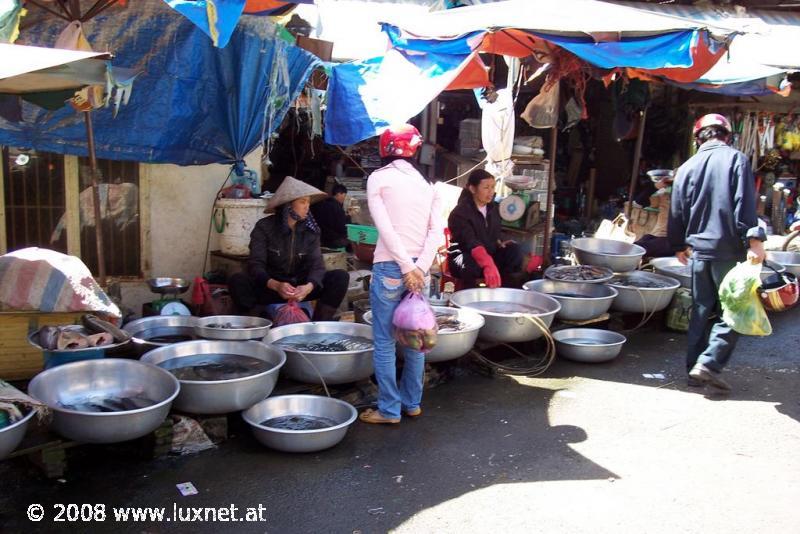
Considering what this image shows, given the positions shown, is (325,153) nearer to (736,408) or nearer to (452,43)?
(452,43)

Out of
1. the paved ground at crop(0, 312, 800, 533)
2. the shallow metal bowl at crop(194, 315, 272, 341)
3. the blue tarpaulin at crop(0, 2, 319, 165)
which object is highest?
the blue tarpaulin at crop(0, 2, 319, 165)

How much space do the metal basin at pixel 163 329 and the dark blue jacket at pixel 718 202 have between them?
3895 mm

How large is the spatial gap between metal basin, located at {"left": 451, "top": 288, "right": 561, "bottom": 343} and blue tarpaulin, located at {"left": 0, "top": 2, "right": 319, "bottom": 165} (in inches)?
92.6

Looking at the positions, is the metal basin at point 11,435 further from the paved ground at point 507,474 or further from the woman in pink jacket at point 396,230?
the woman in pink jacket at point 396,230

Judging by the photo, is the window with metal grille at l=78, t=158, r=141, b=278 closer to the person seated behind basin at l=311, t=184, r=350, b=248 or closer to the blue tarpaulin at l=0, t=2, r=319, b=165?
the blue tarpaulin at l=0, t=2, r=319, b=165

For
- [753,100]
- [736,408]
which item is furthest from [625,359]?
[753,100]

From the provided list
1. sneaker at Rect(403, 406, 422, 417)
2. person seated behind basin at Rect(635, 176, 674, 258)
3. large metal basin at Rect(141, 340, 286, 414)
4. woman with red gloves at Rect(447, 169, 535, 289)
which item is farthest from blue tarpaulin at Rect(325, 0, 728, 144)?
person seated behind basin at Rect(635, 176, 674, 258)

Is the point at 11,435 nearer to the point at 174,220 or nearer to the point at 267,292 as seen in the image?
the point at 267,292

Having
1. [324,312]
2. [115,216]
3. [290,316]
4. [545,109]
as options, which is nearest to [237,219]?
[115,216]

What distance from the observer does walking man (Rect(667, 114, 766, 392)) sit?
4941 mm

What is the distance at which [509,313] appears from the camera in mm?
5508

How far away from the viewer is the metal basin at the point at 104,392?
→ 3309 mm

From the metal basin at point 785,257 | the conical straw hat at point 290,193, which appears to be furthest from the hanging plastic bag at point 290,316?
the metal basin at point 785,257

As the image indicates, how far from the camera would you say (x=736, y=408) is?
5023mm
